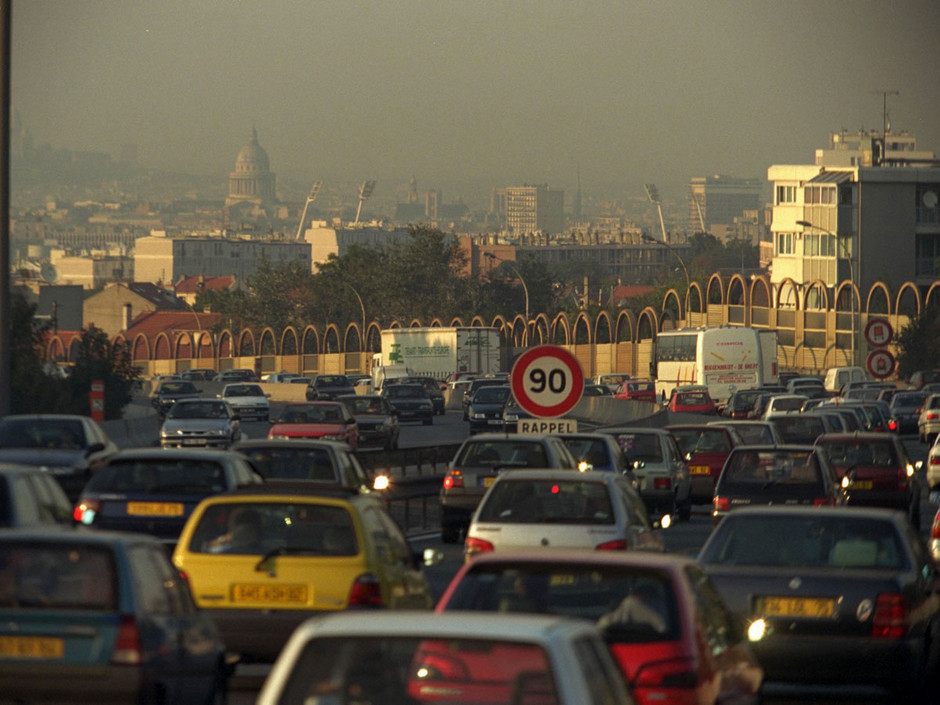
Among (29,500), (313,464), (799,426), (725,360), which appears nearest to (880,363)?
(799,426)

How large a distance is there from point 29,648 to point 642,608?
9.56ft

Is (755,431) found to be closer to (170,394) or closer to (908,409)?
(908,409)

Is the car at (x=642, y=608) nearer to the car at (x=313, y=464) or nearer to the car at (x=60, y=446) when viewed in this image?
the car at (x=313, y=464)

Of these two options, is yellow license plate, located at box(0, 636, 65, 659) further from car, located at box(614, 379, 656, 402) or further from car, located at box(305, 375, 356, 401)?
car, located at box(614, 379, 656, 402)

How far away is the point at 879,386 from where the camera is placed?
69625 mm

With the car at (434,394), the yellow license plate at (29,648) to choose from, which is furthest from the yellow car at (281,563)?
the car at (434,394)

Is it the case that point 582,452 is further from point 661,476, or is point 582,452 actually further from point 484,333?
point 484,333

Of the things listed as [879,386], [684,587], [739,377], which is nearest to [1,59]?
[684,587]

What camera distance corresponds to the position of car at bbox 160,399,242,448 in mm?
40750

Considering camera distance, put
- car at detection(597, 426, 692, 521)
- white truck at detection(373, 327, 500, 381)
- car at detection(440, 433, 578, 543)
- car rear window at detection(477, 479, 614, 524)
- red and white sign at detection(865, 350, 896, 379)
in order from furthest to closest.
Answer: white truck at detection(373, 327, 500, 381) → red and white sign at detection(865, 350, 896, 379) → car at detection(597, 426, 692, 521) → car at detection(440, 433, 578, 543) → car rear window at detection(477, 479, 614, 524)

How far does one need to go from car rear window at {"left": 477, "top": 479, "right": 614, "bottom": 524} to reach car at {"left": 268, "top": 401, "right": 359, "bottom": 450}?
62.2ft

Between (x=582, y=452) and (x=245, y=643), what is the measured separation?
14.0 m

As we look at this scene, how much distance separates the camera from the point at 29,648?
8.79 m

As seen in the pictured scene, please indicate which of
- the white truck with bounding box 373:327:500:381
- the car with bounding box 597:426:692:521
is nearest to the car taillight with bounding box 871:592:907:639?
the car with bounding box 597:426:692:521
